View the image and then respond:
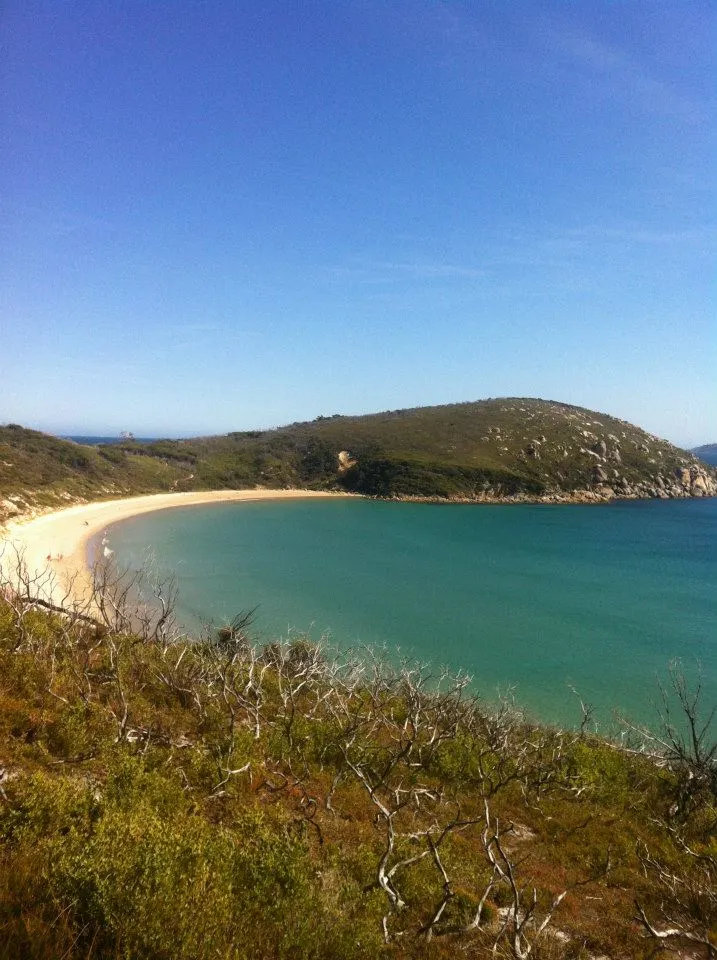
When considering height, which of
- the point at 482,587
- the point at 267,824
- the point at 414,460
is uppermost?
the point at 414,460

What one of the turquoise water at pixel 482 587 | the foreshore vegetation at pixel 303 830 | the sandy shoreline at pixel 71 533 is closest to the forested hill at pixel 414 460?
the sandy shoreline at pixel 71 533

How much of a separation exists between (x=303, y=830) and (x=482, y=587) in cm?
4152

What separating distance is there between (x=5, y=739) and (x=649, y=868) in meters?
12.7

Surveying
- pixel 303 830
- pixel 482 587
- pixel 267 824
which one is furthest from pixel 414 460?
pixel 267 824

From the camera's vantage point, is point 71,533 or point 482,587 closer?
point 482,587

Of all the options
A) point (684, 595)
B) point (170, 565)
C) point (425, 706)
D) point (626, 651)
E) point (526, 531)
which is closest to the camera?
point (425, 706)

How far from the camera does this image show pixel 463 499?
107750mm

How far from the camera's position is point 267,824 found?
701cm

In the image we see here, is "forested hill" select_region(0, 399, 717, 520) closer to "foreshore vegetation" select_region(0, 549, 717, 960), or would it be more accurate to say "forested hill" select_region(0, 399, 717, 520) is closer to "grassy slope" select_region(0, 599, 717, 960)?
"grassy slope" select_region(0, 599, 717, 960)

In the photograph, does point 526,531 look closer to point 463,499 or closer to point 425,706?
point 463,499

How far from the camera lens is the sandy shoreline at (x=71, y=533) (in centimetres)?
3909

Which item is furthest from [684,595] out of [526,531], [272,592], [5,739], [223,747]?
[5,739]

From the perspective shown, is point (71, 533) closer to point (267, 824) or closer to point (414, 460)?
point (267, 824)

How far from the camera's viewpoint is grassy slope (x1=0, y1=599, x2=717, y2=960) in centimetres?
414
